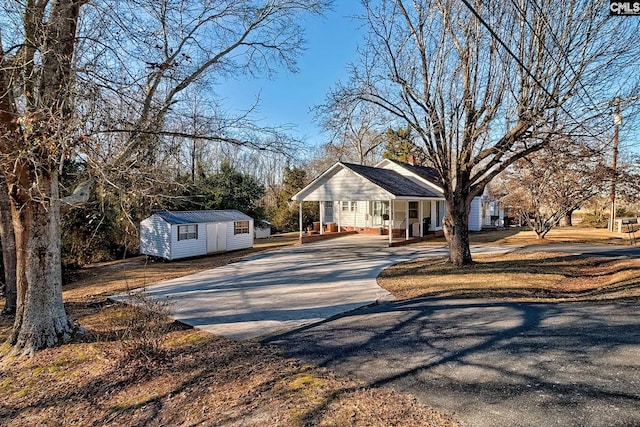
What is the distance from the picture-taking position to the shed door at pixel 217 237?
19.5 metres

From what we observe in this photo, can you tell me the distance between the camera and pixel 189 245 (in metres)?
18.4

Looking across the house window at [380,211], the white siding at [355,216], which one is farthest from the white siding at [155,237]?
the house window at [380,211]

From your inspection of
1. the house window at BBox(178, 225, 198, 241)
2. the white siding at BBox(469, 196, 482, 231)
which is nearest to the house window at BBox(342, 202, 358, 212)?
the white siding at BBox(469, 196, 482, 231)

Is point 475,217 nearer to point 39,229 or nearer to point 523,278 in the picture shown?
point 523,278

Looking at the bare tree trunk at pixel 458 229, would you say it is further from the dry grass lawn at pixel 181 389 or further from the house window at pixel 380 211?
the house window at pixel 380 211

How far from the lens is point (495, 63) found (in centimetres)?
987

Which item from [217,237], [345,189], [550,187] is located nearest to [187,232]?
[217,237]

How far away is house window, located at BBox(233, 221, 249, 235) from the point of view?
69.2ft

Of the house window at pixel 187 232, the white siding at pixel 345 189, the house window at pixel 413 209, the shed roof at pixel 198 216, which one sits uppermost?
the white siding at pixel 345 189

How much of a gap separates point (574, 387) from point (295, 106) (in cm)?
1299

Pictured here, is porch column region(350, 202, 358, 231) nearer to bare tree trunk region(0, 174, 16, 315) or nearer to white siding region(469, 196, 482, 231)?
white siding region(469, 196, 482, 231)

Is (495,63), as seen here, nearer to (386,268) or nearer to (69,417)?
(386,268)

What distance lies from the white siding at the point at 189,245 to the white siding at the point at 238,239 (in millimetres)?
1679

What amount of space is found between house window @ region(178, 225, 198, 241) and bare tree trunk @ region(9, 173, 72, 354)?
11961mm
